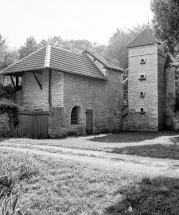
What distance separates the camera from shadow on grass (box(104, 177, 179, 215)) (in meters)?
5.33

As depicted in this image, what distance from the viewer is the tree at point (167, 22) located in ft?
36.6

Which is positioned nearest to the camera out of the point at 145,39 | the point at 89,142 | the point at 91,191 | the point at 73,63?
the point at 91,191

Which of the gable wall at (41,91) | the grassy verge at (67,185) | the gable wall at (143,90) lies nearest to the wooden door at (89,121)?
the gable wall at (41,91)

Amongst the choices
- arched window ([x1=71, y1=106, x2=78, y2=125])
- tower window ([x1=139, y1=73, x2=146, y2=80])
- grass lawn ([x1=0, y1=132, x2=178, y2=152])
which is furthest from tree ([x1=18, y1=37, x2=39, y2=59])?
grass lawn ([x1=0, y1=132, x2=178, y2=152])

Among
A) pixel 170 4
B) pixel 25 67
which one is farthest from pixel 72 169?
pixel 25 67

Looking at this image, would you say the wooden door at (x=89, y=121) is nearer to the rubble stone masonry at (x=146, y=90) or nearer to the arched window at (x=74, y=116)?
the arched window at (x=74, y=116)

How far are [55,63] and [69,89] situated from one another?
85.1 inches

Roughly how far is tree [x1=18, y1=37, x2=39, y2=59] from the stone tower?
18662mm

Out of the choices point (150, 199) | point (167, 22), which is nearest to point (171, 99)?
point (167, 22)

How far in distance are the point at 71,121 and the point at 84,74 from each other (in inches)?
150

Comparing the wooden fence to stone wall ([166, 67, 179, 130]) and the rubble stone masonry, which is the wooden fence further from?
stone wall ([166, 67, 179, 130])

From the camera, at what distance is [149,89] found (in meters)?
24.5

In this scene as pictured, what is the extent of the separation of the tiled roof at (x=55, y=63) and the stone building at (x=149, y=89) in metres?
3.96

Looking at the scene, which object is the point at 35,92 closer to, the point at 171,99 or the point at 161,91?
the point at 161,91
